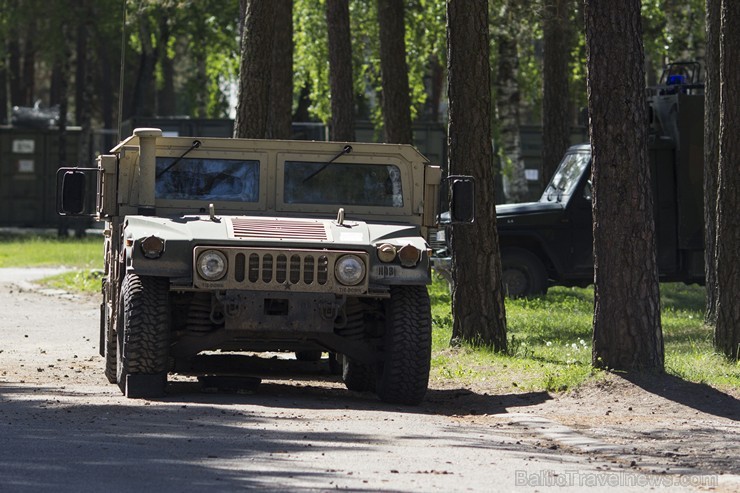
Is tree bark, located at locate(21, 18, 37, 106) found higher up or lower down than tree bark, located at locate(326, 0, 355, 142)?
higher up

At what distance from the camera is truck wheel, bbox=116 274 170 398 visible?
Answer: 34.4 feet

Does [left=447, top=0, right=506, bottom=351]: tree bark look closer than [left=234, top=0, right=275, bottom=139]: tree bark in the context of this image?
Yes

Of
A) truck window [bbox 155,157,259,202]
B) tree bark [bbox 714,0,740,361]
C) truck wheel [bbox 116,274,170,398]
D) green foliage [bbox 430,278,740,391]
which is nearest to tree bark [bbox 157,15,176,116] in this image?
green foliage [bbox 430,278,740,391]

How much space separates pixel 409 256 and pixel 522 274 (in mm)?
10302

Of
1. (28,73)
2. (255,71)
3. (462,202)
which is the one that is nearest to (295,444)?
(462,202)

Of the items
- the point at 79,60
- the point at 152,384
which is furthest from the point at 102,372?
the point at 79,60

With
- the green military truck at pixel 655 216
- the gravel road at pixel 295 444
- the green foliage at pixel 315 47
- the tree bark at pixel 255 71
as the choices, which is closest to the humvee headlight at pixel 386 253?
the gravel road at pixel 295 444

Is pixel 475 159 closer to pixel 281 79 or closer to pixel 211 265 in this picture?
pixel 211 265

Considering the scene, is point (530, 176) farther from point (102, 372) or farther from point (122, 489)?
point (122, 489)

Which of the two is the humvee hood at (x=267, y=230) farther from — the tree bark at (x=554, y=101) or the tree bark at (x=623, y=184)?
the tree bark at (x=554, y=101)

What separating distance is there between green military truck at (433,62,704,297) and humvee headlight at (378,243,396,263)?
9442mm

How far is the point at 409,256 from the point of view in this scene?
1063 cm

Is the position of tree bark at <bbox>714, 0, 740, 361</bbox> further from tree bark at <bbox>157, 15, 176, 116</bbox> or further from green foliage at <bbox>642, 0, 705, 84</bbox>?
tree bark at <bbox>157, 15, 176, 116</bbox>

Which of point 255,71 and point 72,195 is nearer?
point 72,195
